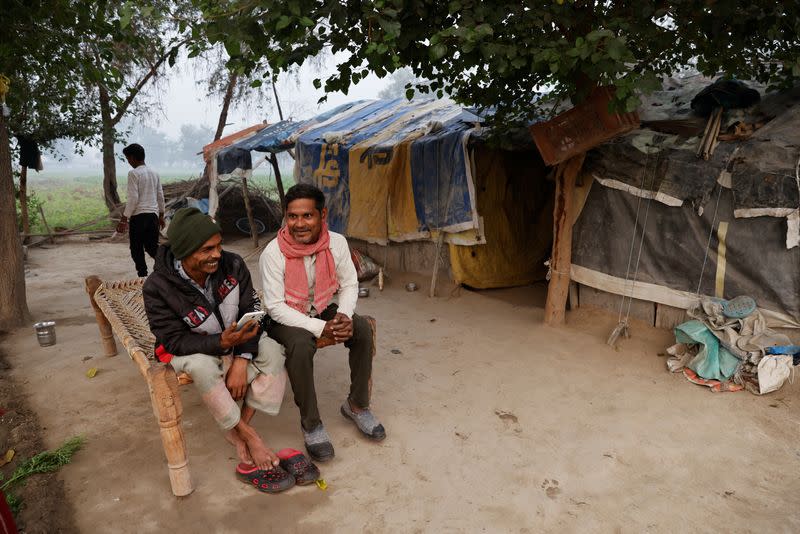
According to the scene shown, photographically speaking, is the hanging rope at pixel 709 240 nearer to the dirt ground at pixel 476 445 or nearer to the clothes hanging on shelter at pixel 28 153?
the dirt ground at pixel 476 445

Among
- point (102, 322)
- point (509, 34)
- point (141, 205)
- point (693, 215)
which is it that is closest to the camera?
point (509, 34)

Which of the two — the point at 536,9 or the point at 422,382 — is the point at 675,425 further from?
the point at 536,9

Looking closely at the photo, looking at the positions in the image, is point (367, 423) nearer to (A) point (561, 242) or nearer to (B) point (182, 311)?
(B) point (182, 311)

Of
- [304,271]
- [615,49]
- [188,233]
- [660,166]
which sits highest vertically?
[615,49]

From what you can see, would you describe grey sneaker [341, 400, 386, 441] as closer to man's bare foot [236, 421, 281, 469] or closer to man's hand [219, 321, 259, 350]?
man's bare foot [236, 421, 281, 469]

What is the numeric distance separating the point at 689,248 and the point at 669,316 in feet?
1.92

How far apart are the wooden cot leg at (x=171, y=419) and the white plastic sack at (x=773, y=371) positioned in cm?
357

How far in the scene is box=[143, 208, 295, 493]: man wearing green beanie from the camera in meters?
2.56

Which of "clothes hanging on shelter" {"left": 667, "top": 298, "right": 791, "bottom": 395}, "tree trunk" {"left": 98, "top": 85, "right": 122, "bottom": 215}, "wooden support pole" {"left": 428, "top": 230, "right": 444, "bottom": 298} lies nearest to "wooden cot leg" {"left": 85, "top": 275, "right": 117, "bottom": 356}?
"wooden support pole" {"left": 428, "top": 230, "right": 444, "bottom": 298}

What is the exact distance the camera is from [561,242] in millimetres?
4941

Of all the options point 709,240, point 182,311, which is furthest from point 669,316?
point 182,311

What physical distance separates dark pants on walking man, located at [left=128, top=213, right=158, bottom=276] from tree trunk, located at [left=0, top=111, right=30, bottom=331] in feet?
3.75

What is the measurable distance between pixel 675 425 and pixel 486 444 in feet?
3.96

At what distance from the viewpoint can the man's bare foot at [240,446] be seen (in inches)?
108
